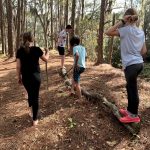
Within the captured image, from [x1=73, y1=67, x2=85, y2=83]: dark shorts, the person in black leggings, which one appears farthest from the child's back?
the person in black leggings

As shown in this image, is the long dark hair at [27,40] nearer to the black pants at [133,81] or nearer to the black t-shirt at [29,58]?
the black t-shirt at [29,58]

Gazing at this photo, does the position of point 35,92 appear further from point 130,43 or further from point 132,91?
point 130,43

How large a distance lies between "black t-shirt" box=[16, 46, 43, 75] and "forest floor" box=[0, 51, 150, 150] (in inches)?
49.9

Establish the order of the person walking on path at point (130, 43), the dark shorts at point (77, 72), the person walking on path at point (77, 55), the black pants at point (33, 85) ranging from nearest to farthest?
1. the person walking on path at point (130, 43)
2. the black pants at point (33, 85)
3. the person walking on path at point (77, 55)
4. the dark shorts at point (77, 72)

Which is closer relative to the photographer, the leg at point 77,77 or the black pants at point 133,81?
the black pants at point 133,81

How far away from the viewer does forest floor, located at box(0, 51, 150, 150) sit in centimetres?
607

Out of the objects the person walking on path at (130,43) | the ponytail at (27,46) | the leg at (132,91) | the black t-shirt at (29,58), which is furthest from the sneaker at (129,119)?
the ponytail at (27,46)

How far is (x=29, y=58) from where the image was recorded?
243 inches

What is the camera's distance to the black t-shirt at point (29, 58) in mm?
6141

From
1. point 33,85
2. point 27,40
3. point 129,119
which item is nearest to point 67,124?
point 33,85

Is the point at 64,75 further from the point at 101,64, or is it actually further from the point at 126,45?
the point at 126,45

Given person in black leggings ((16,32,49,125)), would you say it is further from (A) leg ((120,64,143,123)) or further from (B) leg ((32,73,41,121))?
(A) leg ((120,64,143,123))

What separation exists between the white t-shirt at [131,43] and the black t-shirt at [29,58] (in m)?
1.72

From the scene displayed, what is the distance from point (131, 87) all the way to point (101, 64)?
26.4ft
